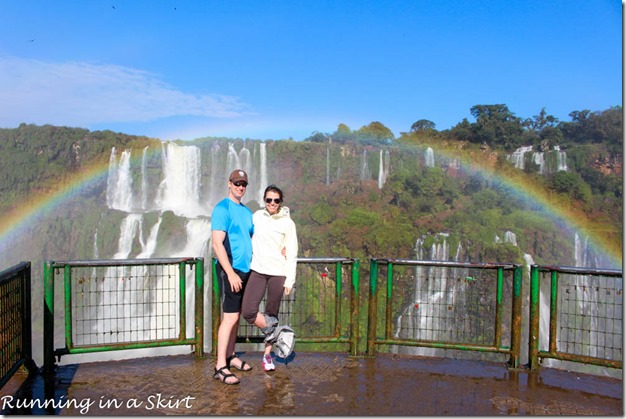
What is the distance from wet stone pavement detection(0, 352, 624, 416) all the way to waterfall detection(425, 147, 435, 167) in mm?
55603

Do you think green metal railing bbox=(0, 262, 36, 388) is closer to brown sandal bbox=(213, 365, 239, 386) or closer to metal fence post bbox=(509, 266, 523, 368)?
brown sandal bbox=(213, 365, 239, 386)

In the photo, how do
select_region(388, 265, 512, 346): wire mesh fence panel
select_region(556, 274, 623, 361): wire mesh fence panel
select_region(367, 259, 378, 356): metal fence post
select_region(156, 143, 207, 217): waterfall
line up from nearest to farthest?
select_region(556, 274, 623, 361): wire mesh fence panel, select_region(367, 259, 378, 356): metal fence post, select_region(388, 265, 512, 346): wire mesh fence panel, select_region(156, 143, 207, 217): waterfall

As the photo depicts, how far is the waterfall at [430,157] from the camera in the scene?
5978cm

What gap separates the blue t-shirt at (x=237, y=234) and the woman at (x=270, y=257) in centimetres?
9

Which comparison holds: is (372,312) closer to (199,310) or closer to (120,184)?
(199,310)

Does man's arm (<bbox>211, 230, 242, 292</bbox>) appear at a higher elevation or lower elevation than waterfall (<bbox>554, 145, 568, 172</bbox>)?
lower

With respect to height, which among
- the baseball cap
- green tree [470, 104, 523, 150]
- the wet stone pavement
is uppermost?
green tree [470, 104, 523, 150]

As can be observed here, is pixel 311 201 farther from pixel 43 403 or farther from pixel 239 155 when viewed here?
pixel 43 403

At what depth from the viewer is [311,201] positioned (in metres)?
54.5

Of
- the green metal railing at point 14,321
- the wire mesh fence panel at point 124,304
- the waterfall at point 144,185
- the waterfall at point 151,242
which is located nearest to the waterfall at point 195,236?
the waterfall at point 151,242

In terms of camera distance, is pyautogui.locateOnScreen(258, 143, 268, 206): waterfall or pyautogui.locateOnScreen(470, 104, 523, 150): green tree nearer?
pyautogui.locateOnScreen(258, 143, 268, 206): waterfall

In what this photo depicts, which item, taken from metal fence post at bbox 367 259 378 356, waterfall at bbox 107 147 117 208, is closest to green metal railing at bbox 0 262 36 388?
metal fence post at bbox 367 259 378 356

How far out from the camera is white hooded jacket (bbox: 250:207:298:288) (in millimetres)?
4723

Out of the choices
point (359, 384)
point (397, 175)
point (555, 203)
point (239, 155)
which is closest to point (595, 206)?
point (555, 203)
